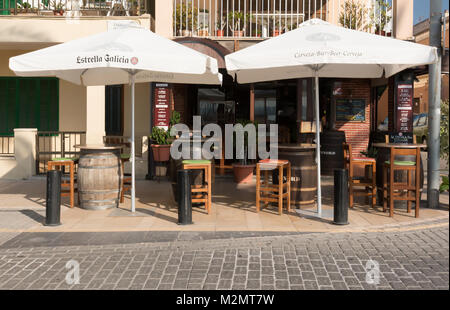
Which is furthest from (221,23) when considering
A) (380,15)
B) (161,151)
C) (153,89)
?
(380,15)

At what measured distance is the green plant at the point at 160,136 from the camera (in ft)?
35.3

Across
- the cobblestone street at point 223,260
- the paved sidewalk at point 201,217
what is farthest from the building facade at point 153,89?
the cobblestone street at point 223,260

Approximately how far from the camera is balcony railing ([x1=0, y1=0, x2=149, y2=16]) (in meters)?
11.6

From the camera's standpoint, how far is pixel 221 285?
161 inches

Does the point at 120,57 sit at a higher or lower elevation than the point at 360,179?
higher

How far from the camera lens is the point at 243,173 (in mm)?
10664

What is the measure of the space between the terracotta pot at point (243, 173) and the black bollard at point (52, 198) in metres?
5.08

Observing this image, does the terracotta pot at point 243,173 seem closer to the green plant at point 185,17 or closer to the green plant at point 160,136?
the green plant at point 160,136

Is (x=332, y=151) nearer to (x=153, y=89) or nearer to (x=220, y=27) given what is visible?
(x=220, y=27)

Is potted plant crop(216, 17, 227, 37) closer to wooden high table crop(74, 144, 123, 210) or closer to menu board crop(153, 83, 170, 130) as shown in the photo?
menu board crop(153, 83, 170, 130)

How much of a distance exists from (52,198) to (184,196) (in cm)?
188

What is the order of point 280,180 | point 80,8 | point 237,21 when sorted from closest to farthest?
point 280,180 < point 80,8 < point 237,21

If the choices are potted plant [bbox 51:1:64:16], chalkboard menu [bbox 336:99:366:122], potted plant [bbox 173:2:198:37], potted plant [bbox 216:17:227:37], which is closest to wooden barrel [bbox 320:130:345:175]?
chalkboard menu [bbox 336:99:366:122]

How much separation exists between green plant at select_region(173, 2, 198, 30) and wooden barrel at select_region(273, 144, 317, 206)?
5999 mm
